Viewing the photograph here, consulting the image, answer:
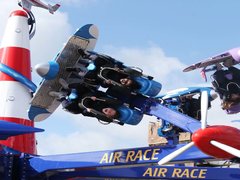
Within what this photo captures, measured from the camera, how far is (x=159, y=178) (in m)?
4.92

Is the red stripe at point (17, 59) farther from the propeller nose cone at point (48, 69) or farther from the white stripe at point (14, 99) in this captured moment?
the propeller nose cone at point (48, 69)

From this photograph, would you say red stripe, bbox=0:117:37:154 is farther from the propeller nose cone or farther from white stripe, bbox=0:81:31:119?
the propeller nose cone

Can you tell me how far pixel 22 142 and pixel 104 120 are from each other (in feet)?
4.20

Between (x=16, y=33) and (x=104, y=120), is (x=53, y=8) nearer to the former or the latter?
(x=16, y=33)

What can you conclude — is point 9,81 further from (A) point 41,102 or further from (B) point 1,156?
(B) point 1,156

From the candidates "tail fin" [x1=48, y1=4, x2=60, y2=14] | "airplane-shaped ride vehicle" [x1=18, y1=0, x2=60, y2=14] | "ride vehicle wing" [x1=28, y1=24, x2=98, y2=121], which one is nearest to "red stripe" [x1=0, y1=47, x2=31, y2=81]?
"ride vehicle wing" [x1=28, y1=24, x2=98, y2=121]

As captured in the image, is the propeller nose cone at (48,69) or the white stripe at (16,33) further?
the white stripe at (16,33)

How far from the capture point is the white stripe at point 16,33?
6719 mm

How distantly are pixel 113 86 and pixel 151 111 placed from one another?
0.51 metres

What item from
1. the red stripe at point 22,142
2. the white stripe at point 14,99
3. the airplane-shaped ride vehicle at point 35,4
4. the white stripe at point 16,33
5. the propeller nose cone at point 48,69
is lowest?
the red stripe at point 22,142

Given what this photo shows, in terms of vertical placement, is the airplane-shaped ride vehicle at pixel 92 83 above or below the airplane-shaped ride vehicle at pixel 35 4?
below

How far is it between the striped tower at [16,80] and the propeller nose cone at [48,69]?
3.22ft

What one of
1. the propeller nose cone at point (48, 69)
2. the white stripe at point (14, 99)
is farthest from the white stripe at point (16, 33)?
the propeller nose cone at point (48, 69)

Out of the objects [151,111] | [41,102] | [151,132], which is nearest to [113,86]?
[151,111]
